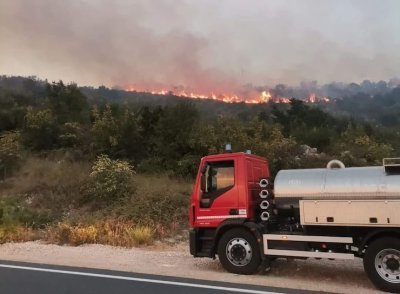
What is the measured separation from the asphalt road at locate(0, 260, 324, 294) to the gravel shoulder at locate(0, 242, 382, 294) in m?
0.61

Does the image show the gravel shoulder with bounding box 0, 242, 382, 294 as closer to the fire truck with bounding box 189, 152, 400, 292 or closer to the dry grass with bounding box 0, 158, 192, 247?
the fire truck with bounding box 189, 152, 400, 292

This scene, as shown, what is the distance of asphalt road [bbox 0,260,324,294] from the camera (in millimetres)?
8320

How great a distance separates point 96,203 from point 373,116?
6306 centimetres

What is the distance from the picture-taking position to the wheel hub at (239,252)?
1002cm

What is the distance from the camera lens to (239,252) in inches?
396

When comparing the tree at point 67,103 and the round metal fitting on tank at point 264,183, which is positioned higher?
the tree at point 67,103

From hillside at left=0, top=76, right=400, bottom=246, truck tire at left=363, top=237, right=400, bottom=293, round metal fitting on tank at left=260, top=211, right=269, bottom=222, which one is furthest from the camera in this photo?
hillside at left=0, top=76, right=400, bottom=246

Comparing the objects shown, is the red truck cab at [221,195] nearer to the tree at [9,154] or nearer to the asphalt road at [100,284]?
the asphalt road at [100,284]

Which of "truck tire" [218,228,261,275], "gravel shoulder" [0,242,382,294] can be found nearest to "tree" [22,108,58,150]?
"gravel shoulder" [0,242,382,294]

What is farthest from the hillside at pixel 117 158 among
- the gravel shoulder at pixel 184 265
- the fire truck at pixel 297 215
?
the fire truck at pixel 297 215

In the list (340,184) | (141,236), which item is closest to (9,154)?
(141,236)

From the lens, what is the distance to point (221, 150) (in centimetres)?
2453

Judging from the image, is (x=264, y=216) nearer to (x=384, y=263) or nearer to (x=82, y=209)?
(x=384, y=263)

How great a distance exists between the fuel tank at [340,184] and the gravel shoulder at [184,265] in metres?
1.73
